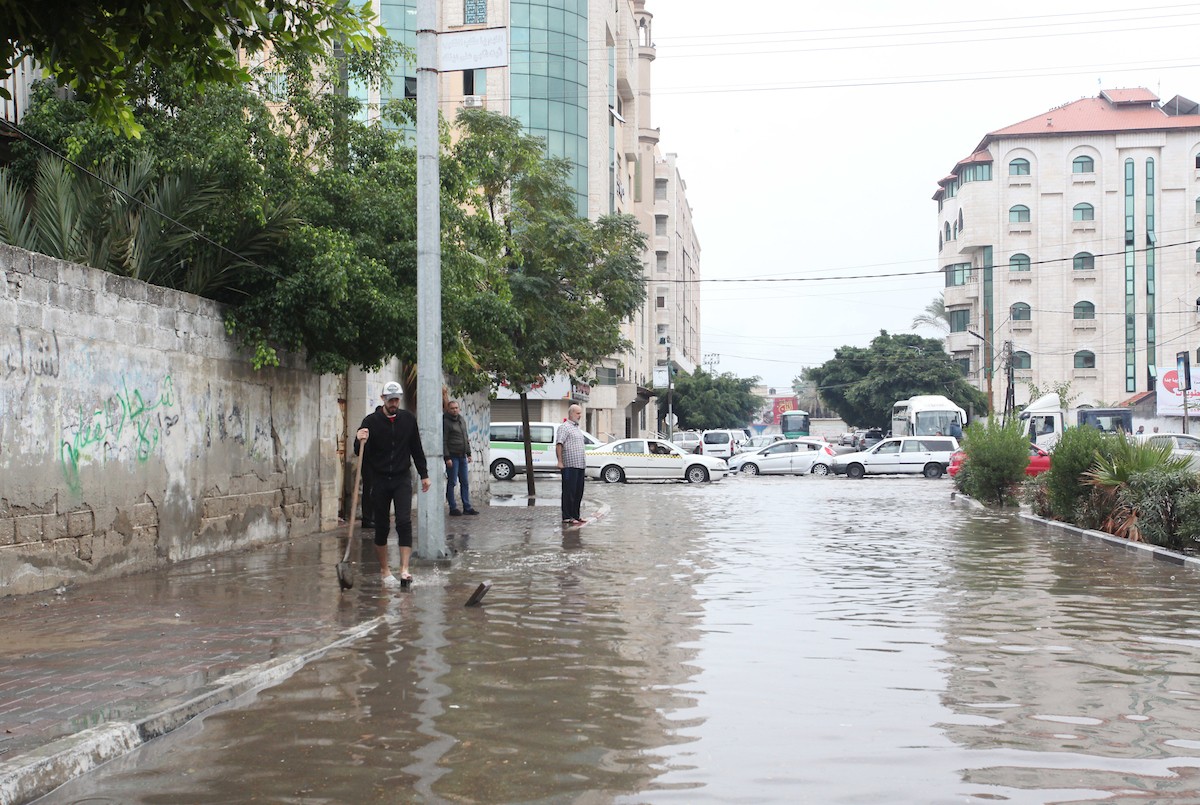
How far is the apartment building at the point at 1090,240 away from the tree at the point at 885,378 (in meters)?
3.48

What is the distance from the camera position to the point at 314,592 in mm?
10914

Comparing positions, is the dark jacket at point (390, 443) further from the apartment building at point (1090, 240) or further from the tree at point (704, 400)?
the tree at point (704, 400)

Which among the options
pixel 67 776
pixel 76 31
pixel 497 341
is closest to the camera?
pixel 67 776

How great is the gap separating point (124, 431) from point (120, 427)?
0.27 ft

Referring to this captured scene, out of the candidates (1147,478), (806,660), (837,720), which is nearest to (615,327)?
(1147,478)

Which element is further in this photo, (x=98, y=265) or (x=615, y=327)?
(x=615, y=327)

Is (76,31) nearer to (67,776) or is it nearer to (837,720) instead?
(67,776)

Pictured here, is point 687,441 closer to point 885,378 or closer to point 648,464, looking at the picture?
point 648,464

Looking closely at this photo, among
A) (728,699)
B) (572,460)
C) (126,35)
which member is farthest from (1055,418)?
(126,35)

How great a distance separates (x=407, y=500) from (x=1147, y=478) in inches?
370

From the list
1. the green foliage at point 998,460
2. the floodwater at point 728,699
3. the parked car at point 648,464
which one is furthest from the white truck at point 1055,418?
the floodwater at point 728,699

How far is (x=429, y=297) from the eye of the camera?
13250 mm

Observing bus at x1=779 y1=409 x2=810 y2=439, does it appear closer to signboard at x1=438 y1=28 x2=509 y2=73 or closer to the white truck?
the white truck

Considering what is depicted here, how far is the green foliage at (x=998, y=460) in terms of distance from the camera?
25.2 metres
